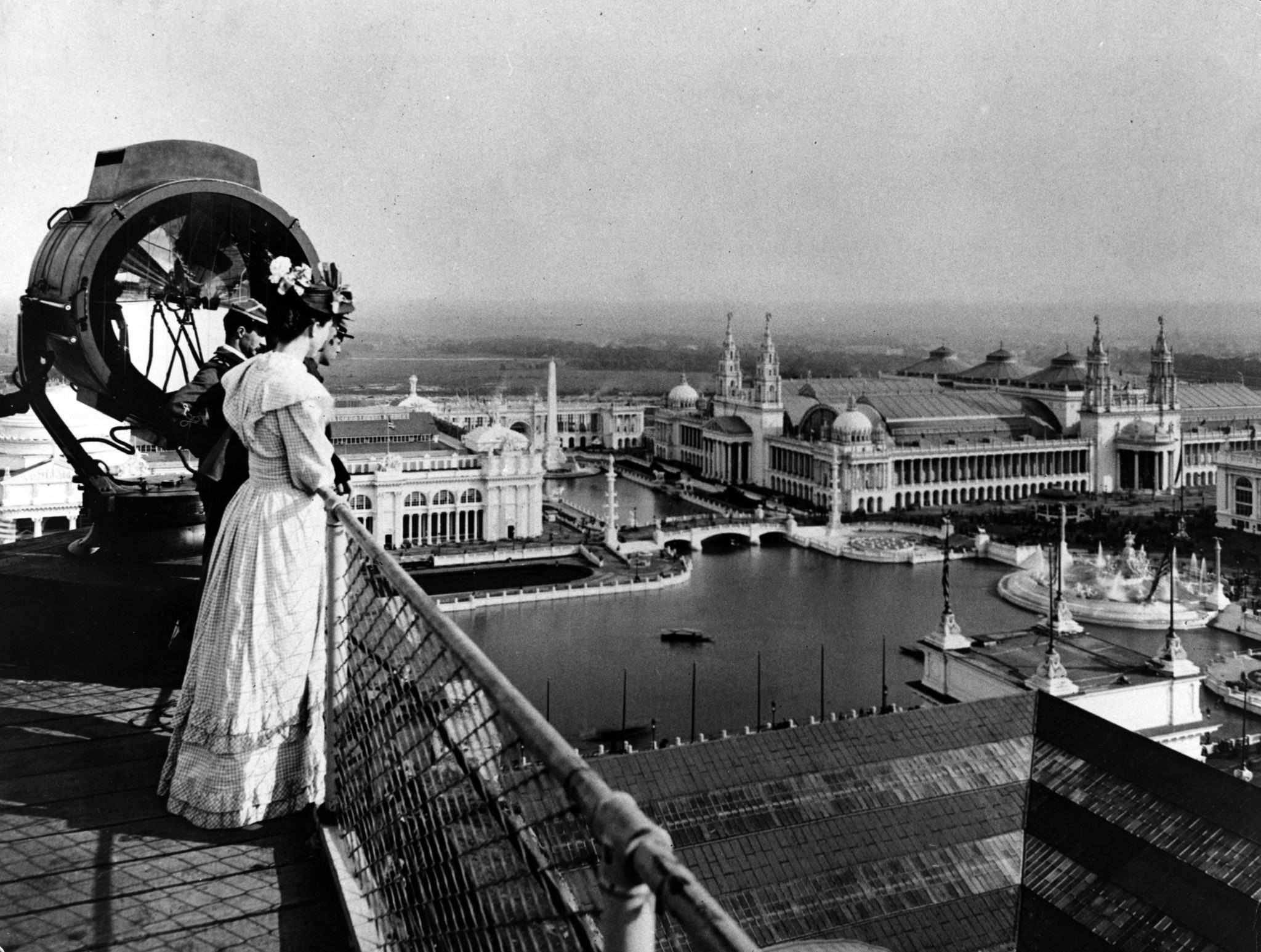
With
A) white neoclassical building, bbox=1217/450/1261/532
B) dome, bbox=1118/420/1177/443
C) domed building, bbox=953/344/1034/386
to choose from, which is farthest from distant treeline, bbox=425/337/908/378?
white neoclassical building, bbox=1217/450/1261/532

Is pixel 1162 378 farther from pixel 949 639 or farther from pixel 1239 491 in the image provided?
pixel 949 639

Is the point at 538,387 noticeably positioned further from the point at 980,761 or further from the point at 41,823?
the point at 41,823

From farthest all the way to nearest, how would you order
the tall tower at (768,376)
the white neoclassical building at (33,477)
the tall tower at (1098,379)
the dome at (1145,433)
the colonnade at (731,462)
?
the tall tower at (768,376)
the colonnade at (731,462)
the tall tower at (1098,379)
the dome at (1145,433)
the white neoclassical building at (33,477)

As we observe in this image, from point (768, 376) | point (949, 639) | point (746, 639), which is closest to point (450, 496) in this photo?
point (746, 639)

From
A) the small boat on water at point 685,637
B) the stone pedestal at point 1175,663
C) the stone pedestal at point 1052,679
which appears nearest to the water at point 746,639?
the small boat on water at point 685,637

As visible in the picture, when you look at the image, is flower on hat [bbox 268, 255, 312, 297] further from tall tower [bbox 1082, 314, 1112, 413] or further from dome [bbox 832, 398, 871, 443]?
tall tower [bbox 1082, 314, 1112, 413]

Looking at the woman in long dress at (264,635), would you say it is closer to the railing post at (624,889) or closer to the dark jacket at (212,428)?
the dark jacket at (212,428)
